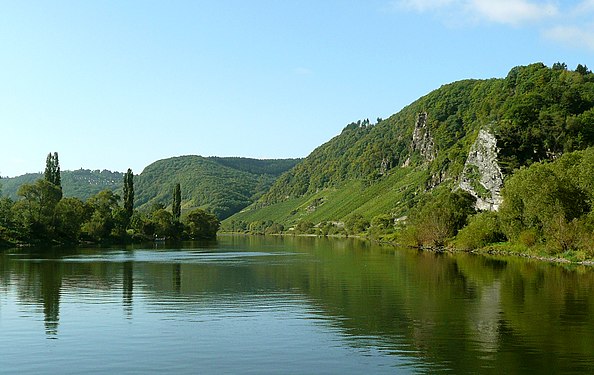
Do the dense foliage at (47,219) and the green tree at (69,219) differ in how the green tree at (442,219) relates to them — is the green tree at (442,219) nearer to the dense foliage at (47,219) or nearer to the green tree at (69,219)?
the green tree at (69,219)

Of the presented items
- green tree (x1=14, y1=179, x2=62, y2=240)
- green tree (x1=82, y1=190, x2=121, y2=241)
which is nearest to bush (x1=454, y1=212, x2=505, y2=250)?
green tree (x1=14, y1=179, x2=62, y2=240)

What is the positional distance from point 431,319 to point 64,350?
889 inches

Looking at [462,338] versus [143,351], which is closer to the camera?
[143,351]

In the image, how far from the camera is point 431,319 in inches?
1647

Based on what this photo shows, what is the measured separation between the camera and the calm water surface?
1171 inches

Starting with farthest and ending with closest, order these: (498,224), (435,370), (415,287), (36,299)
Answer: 1. (498,224)
2. (415,287)
3. (36,299)
4. (435,370)

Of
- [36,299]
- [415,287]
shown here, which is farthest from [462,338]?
[36,299]

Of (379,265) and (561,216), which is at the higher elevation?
(561,216)

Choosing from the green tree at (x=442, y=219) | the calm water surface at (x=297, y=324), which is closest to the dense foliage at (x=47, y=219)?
the calm water surface at (x=297, y=324)

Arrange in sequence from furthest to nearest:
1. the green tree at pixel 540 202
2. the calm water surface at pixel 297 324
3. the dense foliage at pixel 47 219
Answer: the dense foliage at pixel 47 219 < the green tree at pixel 540 202 < the calm water surface at pixel 297 324

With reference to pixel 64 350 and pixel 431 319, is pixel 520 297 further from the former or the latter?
pixel 64 350

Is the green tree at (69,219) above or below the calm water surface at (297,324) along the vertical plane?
above

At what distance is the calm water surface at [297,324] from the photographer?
97.6ft

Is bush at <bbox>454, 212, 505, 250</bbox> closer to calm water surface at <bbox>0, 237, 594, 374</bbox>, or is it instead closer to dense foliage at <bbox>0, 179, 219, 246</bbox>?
calm water surface at <bbox>0, 237, 594, 374</bbox>
